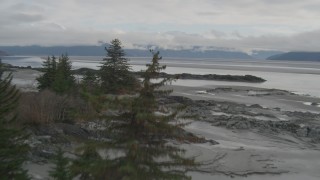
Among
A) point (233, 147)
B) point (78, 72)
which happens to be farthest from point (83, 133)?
point (78, 72)

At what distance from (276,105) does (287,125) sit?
17.7 meters

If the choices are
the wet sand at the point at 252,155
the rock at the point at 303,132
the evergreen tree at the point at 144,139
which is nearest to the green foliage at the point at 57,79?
the wet sand at the point at 252,155

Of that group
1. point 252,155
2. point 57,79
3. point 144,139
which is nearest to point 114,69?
point 57,79

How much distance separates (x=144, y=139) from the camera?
1112 cm

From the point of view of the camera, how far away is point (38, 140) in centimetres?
2759

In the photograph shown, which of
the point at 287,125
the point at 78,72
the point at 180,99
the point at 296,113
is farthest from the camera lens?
the point at 78,72

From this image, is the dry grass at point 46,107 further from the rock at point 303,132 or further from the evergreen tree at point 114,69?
the evergreen tree at point 114,69

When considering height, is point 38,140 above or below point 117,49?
below

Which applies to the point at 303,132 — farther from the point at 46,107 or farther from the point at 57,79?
the point at 57,79

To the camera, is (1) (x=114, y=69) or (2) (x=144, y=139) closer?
(2) (x=144, y=139)

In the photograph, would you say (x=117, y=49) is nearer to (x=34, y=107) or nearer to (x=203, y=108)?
(x=203, y=108)

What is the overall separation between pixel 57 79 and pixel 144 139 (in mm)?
29245

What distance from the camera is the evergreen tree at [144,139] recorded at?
1085 centimetres

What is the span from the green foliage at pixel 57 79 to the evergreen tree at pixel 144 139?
27032 mm
